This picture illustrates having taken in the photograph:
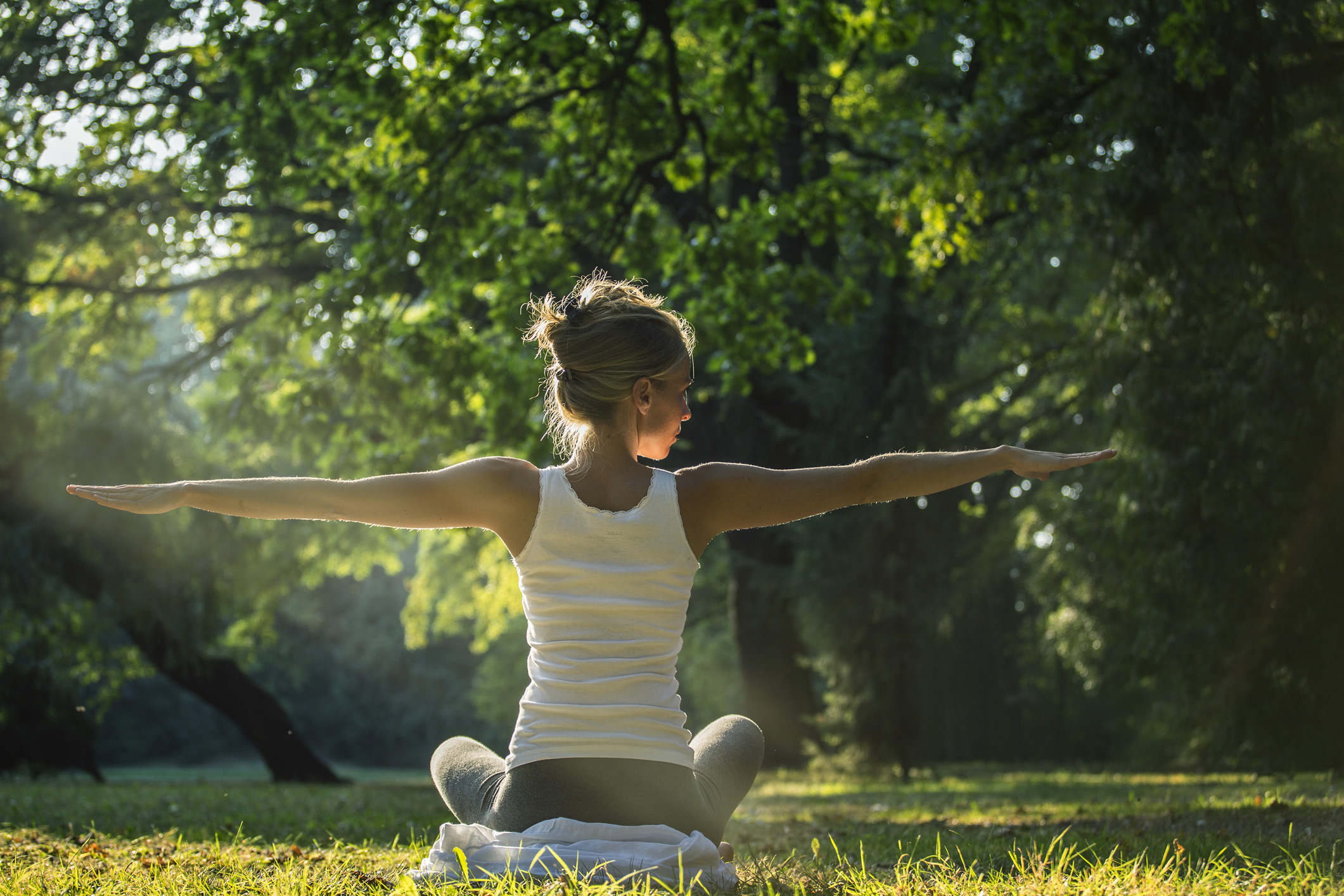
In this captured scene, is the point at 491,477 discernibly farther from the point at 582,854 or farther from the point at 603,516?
the point at 582,854

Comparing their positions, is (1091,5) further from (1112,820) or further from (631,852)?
(631,852)

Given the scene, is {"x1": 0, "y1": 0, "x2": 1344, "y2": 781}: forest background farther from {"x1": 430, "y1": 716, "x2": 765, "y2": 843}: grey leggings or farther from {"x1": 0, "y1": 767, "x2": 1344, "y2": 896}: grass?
{"x1": 430, "y1": 716, "x2": 765, "y2": 843}: grey leggings

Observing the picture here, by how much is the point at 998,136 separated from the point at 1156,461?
→ 317 cm

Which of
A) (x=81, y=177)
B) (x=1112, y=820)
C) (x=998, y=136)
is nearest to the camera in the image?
(x=1112, y=820)

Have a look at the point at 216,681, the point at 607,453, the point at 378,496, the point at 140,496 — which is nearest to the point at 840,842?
the point at 607,453

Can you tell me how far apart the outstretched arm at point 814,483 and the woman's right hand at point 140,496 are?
1.37m

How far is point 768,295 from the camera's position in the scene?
10.2 meters

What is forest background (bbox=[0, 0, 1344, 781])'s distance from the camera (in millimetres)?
8609

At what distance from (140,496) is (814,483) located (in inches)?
72.7

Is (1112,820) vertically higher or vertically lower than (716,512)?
lower

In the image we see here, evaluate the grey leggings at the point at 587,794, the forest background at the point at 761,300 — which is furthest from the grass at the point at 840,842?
the forest background at the point at 761,300

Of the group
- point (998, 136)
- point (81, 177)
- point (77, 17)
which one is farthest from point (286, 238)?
point (998, 136)

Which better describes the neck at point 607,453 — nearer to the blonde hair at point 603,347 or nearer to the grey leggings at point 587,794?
the blonde hair at point 603,347

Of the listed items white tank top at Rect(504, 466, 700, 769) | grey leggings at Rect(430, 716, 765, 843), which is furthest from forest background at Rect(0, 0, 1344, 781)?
grey leggings at Rect(430, 716, 765, 843)
